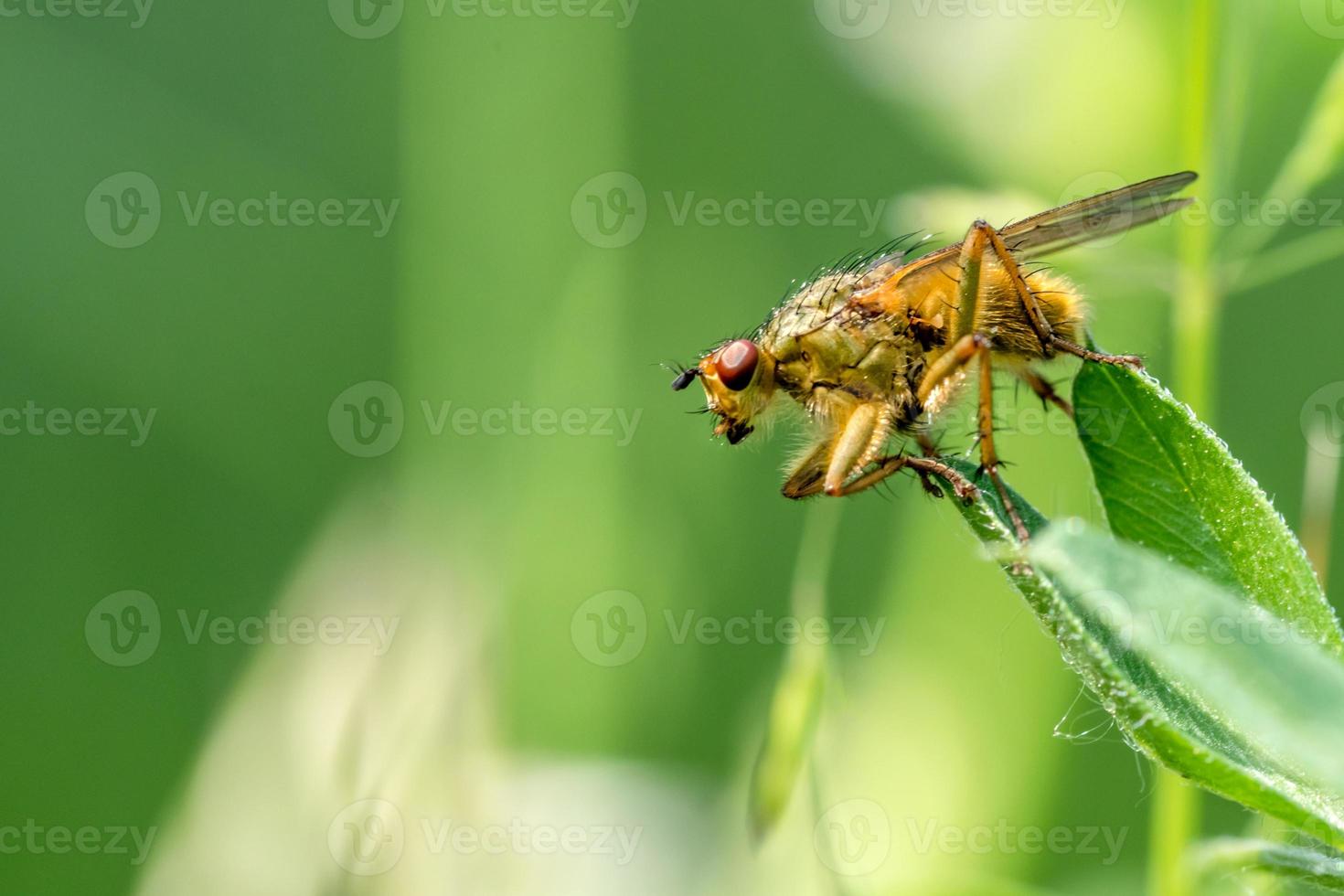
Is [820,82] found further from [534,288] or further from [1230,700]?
[1230,700]

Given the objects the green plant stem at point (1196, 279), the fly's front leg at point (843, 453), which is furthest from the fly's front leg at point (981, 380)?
the green plant stem at point (1196, 279)

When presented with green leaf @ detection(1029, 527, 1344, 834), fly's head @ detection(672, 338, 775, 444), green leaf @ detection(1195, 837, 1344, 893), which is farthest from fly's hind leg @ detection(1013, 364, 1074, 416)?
green leaf @ detection(1029, 527, 1344, 834)

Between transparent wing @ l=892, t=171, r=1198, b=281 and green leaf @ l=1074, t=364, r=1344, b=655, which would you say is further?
transparent wing @ l=892, t=171, r=1198, b=281

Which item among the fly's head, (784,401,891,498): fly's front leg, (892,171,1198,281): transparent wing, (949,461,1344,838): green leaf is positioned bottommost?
(949,461,1344,838): green leaf

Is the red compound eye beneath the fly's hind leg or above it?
beneath

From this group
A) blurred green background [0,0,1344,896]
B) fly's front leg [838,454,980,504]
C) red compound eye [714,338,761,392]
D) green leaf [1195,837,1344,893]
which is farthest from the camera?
blurred green background [0,0,1344,896]

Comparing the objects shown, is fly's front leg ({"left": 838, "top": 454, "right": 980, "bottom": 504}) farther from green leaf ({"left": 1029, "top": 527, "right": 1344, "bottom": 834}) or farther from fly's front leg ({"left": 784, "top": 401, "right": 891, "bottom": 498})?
green leaf ({"left": 1029, "top": 527, "right": 1344, "bottom": 834})
